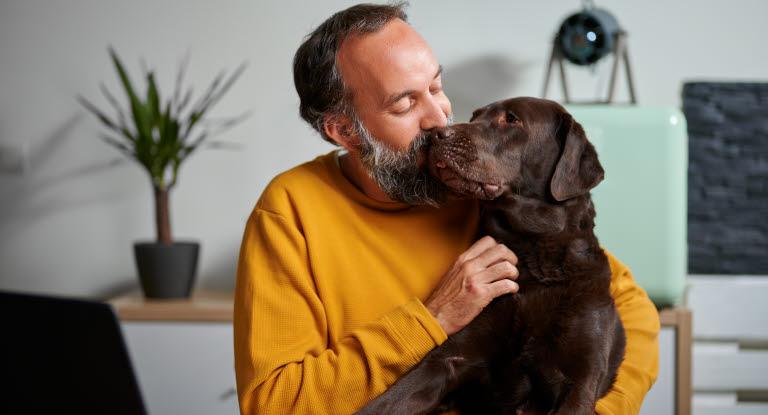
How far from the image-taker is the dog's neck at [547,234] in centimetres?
127

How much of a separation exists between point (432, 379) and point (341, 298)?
0.93 feet

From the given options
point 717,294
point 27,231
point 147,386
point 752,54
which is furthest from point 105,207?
point 752,54

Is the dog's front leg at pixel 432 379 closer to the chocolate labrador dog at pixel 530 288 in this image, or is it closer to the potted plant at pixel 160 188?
the chocolate labrador dog at pixel 530 288

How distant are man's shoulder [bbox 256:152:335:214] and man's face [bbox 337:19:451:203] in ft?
0.38

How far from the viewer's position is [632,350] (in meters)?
1.39

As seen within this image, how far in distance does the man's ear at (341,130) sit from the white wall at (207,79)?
1148mm

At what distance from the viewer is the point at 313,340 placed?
1295 millimetres

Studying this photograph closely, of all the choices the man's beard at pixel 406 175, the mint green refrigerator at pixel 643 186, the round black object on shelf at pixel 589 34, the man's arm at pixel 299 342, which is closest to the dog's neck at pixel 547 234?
the man's beard at pixel 406 175

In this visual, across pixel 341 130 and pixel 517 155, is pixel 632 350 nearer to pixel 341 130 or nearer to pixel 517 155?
pixel 517 155

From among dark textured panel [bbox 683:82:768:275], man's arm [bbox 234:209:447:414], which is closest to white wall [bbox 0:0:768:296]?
dark textured panel [bbox 683:82:768:275]

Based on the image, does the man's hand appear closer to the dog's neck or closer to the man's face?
the dog's neck

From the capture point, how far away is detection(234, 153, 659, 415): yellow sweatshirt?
120cm

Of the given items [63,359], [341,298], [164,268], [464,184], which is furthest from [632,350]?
[164,268]

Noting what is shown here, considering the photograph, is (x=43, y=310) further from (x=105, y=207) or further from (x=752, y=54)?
(x=752, y=54)
